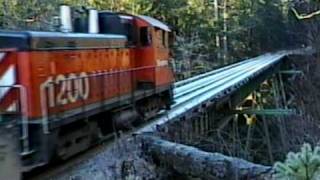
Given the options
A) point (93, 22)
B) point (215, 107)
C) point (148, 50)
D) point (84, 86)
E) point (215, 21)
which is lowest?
point (215, 107)

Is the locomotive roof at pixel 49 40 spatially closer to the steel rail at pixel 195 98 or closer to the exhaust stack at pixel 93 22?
the exhaust stack at pixel 93 22

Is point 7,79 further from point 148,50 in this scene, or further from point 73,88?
point 148,50

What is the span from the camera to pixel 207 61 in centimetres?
3494

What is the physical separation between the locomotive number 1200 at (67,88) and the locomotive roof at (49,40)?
468mm

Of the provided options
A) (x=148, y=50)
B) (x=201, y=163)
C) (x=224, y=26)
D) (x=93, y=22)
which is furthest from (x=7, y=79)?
(x=224, y=26)

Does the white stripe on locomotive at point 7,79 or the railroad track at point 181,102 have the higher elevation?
the white stripe on locomotive at point 7,79

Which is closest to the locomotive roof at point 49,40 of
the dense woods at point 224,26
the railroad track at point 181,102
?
the railroad track at point 181,102

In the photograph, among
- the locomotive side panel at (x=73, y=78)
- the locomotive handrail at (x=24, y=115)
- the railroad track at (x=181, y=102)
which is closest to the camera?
the locomotive handrail at (x=24, y=115)

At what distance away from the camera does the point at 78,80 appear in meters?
8.84

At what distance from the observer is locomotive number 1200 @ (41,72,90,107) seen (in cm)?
788

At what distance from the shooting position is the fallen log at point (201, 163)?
21.4ft

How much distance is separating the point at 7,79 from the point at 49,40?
83cm

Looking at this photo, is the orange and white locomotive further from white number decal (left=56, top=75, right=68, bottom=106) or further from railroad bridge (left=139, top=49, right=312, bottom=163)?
railroad bridge (left=139, top=49, right=312, bottom=163)

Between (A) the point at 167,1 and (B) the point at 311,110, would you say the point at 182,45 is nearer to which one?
(A) the point at 167,1
